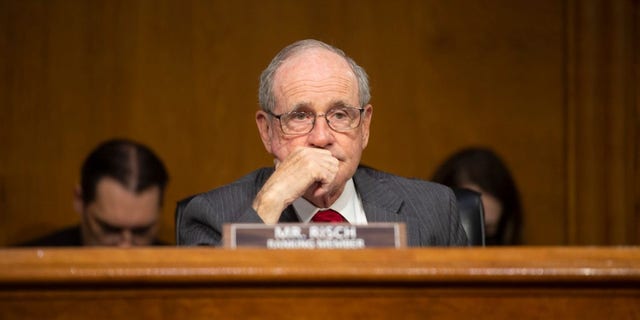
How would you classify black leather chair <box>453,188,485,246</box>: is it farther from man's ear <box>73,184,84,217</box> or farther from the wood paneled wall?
man's ear <box>73,184,84,217</box>

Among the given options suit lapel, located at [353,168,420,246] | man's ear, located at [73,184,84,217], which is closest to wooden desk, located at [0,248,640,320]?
suit lapel, located at [353,168,420,246]

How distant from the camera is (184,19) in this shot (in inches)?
139

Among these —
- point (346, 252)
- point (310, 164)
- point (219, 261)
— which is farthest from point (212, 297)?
point (310, 164)

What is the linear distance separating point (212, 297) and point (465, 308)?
34cm

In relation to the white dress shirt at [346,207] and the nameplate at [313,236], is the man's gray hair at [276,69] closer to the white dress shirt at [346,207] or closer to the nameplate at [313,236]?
the white dress shirt at [346,207]

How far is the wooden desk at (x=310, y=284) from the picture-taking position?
125cm

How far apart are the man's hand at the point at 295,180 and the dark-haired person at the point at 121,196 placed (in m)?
1.25

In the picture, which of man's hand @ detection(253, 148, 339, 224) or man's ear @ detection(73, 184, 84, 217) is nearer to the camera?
man's hand @ detection(253, 148, 339, 224)

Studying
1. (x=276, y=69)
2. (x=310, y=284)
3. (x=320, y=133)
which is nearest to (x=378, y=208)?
(x=320, y=133)

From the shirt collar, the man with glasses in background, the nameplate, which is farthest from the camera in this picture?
the shirt collar

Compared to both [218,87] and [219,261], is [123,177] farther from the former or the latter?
[219,261]

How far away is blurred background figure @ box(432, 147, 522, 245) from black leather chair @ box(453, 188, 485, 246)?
2.94 feet

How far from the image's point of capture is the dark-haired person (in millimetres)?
3135

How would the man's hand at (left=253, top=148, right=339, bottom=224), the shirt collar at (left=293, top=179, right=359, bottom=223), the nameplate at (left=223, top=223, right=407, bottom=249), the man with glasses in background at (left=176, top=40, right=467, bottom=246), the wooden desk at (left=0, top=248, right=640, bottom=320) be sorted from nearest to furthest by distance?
the wooden desk at (left=0, top=248, right=640, bottom=320) < the nameplate at (left=223, top=223, right=407, bottom=249) < the man's hand at (left=253, top=148, right=339, bottom=224) < the man with glasses in background at (left=176, top=40, right=467, bottom=246) < the shirt collar at (left=293, top=179, right=359, bottom=223)
